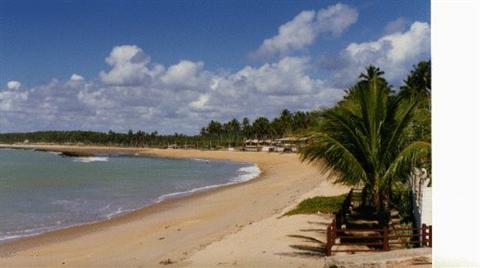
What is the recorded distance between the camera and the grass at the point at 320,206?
15500 millimetres

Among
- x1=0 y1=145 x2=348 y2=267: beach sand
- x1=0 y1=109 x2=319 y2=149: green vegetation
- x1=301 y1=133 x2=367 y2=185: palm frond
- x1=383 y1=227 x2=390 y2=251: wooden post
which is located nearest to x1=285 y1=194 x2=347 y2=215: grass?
x1=0 y1=145 x2=348 y2=267: beach sand

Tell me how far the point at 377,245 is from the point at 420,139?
178 cm

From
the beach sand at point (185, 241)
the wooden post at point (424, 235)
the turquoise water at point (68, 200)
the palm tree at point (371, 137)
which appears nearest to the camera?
the wooden post at point (424, 235)

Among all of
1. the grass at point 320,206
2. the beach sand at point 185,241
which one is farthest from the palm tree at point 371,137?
the grass at point 320,206

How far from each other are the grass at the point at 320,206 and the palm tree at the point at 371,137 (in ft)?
20.3

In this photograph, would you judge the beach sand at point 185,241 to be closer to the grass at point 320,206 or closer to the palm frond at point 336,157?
the grass at point 320,206

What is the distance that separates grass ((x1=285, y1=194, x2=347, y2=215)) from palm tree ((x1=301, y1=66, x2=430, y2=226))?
6.18m

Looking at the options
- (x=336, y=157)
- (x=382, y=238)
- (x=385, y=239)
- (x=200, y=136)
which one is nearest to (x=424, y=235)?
(x=385, y=239)

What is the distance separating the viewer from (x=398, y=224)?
12.0m

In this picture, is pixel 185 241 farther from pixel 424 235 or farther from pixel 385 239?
pixel 424 235
